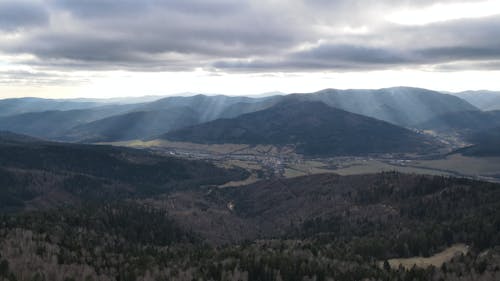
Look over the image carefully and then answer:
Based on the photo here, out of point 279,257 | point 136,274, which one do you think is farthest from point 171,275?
point 279,257

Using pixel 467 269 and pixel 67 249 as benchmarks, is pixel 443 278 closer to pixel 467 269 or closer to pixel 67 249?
pixel 467 269

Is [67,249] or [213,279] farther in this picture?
[67,249]

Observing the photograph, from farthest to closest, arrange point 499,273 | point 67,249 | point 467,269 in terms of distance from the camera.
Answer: point 67,249, point 467,269, point 499,273

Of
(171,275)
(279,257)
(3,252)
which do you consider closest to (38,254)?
(3,252)

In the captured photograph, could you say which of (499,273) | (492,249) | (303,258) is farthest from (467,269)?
(303,258)

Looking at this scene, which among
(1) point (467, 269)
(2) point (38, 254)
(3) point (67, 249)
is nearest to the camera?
(1) point (467, 269)

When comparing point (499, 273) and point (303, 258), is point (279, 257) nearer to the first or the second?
point (303, 258)

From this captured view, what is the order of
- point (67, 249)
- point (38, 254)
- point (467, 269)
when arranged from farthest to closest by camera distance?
point (67, 249)
point (38, 254)
point (467, 269)

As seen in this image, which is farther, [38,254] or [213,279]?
[38,254]
